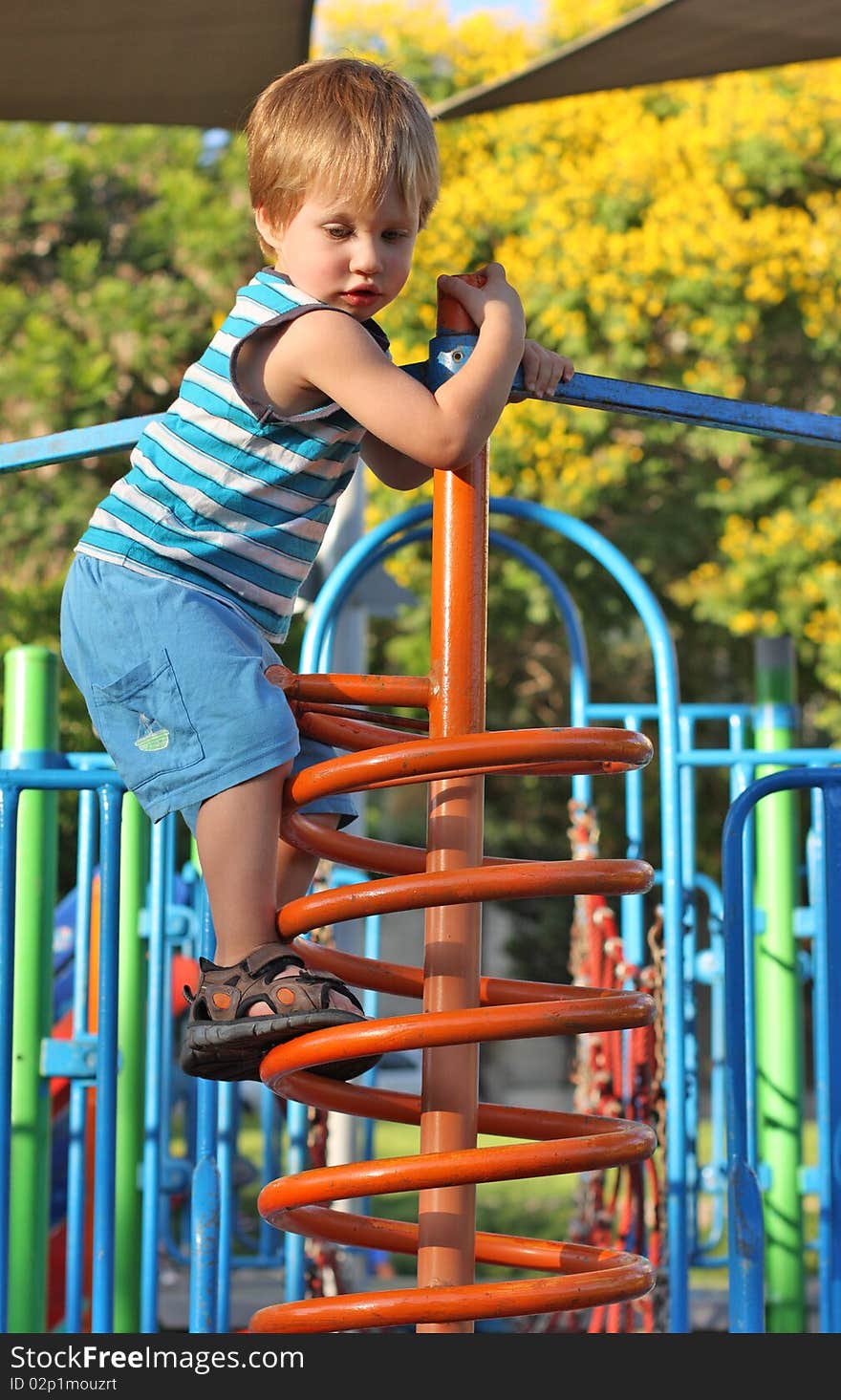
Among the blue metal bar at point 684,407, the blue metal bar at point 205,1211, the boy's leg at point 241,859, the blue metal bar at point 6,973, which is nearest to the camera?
the boy's leg at point 241,859

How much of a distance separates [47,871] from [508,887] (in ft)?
7.72

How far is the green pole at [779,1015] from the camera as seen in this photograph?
14.8 ft

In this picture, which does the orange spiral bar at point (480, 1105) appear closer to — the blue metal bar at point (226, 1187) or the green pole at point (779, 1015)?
the blue metal bar at point (226, 1187)

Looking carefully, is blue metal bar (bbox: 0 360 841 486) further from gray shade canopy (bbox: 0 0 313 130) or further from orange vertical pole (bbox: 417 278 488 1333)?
gray shade canopy (bbox: 0 0 313 130)

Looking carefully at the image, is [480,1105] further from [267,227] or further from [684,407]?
[267,227]

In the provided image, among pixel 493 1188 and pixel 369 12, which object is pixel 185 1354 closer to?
pixel 493 1188

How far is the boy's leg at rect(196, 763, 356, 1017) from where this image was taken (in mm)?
1758

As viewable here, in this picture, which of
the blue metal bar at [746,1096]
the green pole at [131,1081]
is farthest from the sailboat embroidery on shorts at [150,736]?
the green pole at [131,1081]

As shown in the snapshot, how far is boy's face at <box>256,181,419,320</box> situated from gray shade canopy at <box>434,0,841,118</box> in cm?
275

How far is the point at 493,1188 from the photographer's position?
8.09 meters

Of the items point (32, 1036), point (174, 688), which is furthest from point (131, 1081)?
point (174, 688)

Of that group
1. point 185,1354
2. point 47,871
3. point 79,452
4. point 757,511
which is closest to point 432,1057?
point 185,1354

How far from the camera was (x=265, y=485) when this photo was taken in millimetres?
1814

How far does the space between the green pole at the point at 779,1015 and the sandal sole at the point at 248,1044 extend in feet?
9.90
